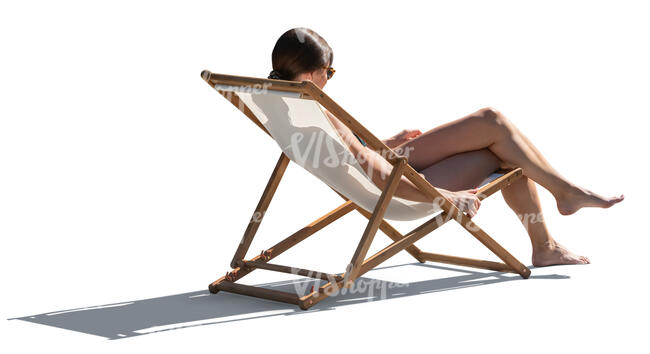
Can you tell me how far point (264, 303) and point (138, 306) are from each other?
2.18ft

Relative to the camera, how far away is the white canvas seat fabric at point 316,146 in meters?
4.80

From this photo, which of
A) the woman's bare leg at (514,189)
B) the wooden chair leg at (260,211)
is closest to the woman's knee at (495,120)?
the woman's bare leg at (514,189)

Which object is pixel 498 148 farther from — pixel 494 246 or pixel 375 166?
pixel 375 166

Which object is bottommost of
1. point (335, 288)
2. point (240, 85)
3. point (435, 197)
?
point (335, 288)

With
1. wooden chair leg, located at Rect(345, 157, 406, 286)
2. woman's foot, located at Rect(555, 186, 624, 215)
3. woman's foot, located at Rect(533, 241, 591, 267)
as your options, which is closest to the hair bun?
wooden chair leg, located at Rect(345, 157, 406, 286)

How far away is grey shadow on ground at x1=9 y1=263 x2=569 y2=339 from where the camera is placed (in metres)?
4.56

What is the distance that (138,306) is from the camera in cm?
498

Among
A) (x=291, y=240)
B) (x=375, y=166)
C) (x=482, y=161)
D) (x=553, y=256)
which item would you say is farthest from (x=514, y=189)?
(x=291, y=240)

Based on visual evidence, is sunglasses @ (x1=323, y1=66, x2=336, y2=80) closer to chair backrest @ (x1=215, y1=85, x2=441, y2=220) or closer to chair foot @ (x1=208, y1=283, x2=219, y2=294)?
chair backrest @ (x1=215, y1=85, x2=441, y2=220)

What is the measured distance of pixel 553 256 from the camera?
591 cm

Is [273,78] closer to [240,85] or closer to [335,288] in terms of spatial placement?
[240,85]

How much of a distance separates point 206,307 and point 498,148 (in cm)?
193

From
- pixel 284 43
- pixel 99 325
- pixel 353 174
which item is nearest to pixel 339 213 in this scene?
pixel 353 174

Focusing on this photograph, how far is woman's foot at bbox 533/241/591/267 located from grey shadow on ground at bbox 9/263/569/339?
1.08 ft
